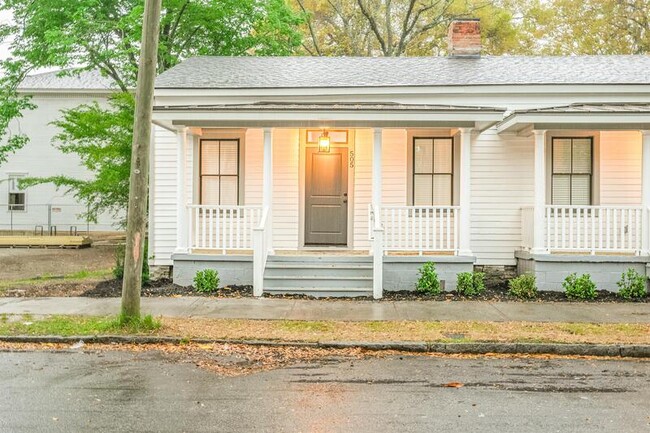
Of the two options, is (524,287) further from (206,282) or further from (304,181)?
(206,282)

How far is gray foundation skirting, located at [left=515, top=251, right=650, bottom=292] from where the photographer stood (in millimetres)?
12844

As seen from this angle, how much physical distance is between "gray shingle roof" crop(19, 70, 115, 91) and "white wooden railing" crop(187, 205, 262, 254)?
20.4m

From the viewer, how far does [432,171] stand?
1448 cm

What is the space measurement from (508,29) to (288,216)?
77.6 ft

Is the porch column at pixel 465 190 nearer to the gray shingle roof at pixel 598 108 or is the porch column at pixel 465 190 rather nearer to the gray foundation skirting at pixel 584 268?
the gray shingle roof at pixel 598 108

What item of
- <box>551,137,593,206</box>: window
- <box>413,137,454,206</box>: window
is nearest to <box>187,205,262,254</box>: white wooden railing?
<box>413,137,454,206</box>: window

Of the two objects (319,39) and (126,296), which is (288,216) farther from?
(319,39)

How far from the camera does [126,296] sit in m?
8.88

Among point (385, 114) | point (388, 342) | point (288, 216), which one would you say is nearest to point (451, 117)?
point (385, 114)

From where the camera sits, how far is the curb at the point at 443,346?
8070mm

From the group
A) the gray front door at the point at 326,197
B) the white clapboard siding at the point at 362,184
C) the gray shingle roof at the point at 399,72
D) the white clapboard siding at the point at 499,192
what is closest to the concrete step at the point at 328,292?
the white clapboard siding at the point at 362,184

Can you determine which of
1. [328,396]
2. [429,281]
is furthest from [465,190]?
[328,396]

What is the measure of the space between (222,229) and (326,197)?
2559mm

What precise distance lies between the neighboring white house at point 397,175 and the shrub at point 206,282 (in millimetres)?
346
